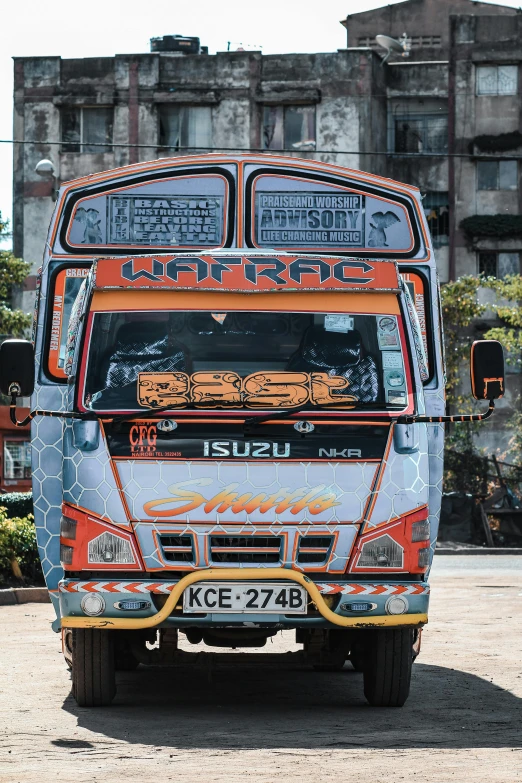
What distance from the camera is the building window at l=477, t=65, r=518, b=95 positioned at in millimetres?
54312

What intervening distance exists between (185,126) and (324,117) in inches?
192

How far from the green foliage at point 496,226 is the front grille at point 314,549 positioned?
1798 inches

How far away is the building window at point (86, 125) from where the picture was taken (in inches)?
2148

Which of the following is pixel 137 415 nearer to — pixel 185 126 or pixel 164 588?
pixel 164 588

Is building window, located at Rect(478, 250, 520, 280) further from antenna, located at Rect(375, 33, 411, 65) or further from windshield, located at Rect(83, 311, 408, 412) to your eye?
windshield, located at Rect(83, 311, 408, 412)

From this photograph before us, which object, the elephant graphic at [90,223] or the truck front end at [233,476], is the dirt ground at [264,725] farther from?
the elephant graphic at [90,223]

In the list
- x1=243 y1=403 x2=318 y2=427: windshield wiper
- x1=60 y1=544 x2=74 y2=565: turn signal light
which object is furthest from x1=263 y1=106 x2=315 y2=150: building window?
x1=60 y1=544 x2=74 y2=565: turn signal light

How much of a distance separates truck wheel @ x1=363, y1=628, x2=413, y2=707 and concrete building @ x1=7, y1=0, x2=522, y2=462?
4410 centimetres

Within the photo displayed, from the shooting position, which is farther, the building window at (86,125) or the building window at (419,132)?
the building window at (419,132)

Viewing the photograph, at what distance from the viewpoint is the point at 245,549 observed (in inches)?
337

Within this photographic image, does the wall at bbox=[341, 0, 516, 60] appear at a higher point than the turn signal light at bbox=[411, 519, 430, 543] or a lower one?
Result: higher

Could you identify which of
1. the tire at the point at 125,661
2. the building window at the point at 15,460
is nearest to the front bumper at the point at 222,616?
the tire at the point at 125,661

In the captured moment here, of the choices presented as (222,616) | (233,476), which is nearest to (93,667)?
(222,616)

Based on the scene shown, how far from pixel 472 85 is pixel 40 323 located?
4619 centimetres
